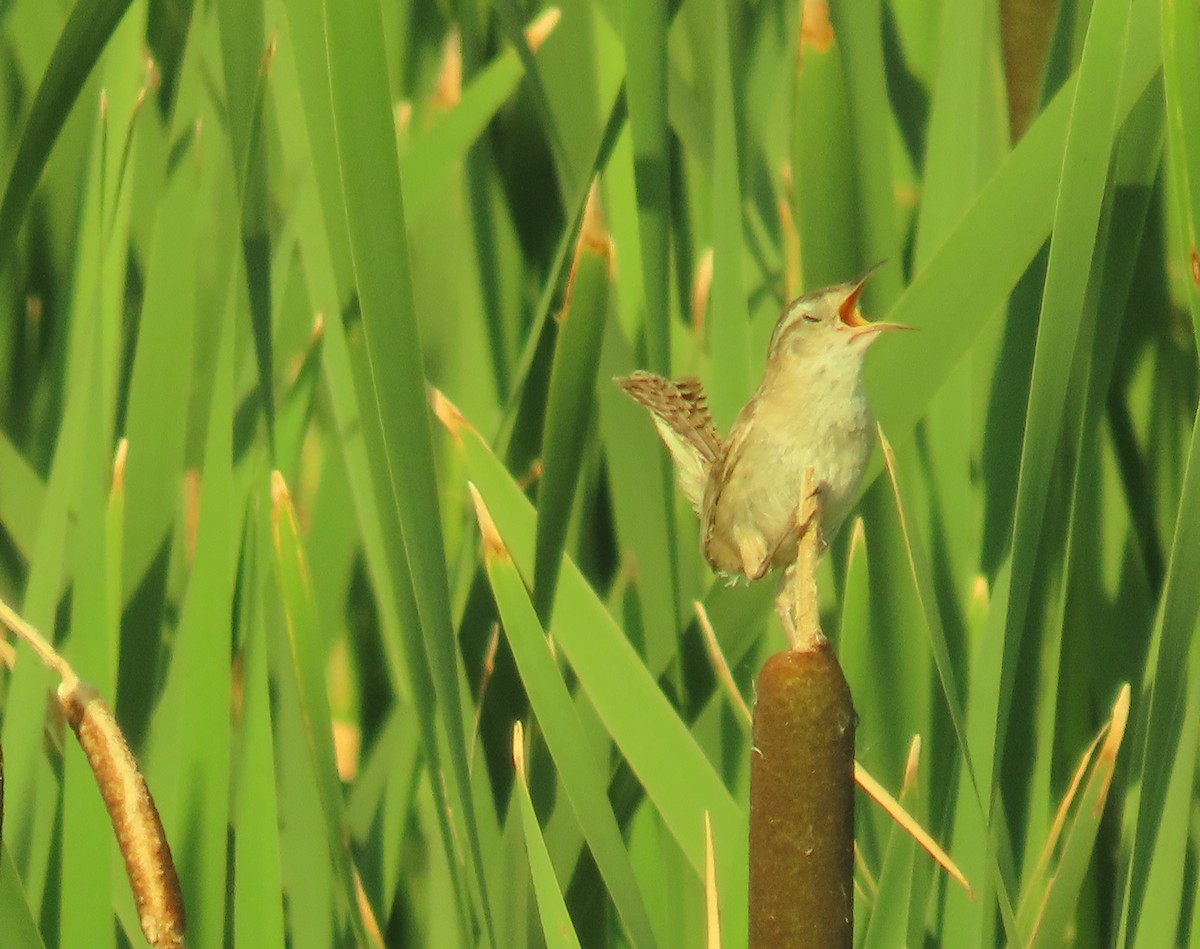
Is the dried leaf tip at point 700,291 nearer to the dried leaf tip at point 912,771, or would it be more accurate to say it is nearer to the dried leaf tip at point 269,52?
the dried leaf tip at point 269,52

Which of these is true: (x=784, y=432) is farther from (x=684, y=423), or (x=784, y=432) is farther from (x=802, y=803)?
(x=802, y=803)

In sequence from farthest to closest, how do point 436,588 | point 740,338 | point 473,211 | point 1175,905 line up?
point 473,211 < point 740,338 < point 1175,905 < point 436,588

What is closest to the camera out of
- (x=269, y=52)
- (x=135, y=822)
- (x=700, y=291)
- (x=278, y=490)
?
(x=135, y=822)

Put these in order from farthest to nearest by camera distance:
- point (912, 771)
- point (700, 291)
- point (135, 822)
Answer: point (700, 291) < point (912, 771) < point (135, 822)

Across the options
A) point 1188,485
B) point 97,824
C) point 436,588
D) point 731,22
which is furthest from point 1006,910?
point 731,22

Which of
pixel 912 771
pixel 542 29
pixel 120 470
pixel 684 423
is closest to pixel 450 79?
pixel 542 29

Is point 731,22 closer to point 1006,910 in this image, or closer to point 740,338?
point 740,338

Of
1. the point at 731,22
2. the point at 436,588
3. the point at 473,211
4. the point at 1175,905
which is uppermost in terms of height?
the point at 731,22

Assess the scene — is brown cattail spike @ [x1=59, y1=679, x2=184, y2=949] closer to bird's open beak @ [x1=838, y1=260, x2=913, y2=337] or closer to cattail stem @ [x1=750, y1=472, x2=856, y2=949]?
cattail stem @ [x1=750, y1=472, x2=856, y2=949]
